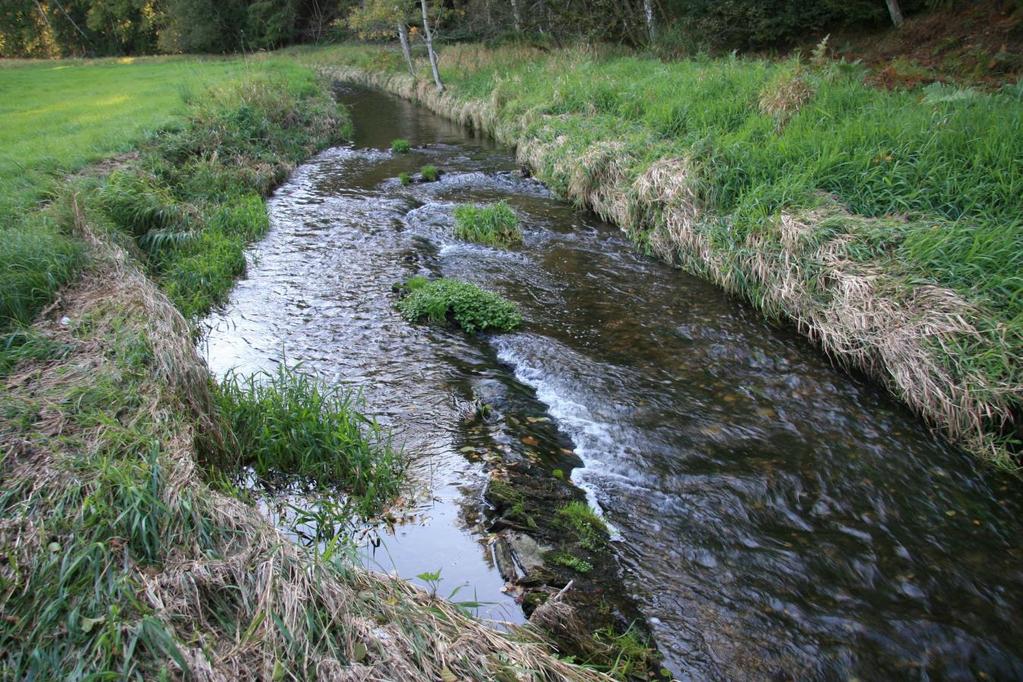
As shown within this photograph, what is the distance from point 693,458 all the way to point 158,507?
402 centimetres

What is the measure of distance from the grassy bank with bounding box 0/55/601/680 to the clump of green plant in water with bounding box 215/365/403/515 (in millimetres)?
16

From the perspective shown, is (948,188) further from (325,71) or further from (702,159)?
(325,71)

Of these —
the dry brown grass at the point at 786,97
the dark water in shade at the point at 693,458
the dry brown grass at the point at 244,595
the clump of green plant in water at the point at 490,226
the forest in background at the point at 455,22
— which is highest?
the forest in background at the point at 455,22

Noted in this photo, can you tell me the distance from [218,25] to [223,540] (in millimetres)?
58745

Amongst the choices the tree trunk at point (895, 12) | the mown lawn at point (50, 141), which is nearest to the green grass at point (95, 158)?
the mown lawn at point (50, 141)

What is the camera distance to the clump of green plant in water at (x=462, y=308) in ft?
26.2

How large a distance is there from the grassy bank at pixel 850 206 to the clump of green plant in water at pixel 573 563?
368cm

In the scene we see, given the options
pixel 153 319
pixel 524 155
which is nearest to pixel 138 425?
pixel 153 319

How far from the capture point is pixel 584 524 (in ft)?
15.4

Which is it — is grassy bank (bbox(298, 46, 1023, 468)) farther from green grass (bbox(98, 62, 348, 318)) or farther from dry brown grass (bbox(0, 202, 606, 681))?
green grass (bbox(98, 62, 348, 318))

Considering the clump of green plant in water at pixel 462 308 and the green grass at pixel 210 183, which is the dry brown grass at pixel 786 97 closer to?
the clump of green plant in water at pixel 462 308

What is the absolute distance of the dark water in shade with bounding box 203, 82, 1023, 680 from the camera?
403cm

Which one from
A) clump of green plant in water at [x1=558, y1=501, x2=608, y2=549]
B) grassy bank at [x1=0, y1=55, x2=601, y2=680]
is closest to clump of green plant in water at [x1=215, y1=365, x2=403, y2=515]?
grassy bank at [x1=0, y1=55, x2=601, y2=680]

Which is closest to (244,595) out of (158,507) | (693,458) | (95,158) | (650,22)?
(158,507)
